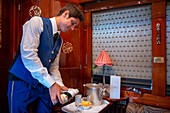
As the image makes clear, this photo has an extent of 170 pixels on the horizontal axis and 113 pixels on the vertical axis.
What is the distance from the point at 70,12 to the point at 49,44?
0.40 metres

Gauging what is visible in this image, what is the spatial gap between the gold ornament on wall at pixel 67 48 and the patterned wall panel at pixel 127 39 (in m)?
0.50

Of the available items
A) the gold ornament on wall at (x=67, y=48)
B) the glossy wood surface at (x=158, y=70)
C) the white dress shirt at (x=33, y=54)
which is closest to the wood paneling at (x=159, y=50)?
the glossy wood surface at (x=158, y=70)

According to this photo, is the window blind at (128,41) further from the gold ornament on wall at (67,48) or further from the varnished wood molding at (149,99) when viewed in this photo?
the gold ornament on wall at (67,48)

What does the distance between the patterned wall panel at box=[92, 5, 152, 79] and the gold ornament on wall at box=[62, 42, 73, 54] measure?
505mm

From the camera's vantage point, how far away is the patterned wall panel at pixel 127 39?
2330 mm

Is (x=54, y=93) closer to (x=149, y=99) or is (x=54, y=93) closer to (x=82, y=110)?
(x=82, y=110)

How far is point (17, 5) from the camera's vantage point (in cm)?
248

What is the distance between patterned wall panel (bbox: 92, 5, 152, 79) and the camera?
233cm

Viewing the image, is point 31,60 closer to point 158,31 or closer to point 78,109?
point 78,109

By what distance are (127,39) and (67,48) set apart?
3.60 ft

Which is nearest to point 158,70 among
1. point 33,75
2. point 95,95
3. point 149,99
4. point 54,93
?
point 149,99

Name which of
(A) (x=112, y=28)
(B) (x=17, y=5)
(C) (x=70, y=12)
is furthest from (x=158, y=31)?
Answer: (B) (x=17, y=5)

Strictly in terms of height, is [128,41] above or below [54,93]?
above

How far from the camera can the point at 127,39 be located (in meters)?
2.47
